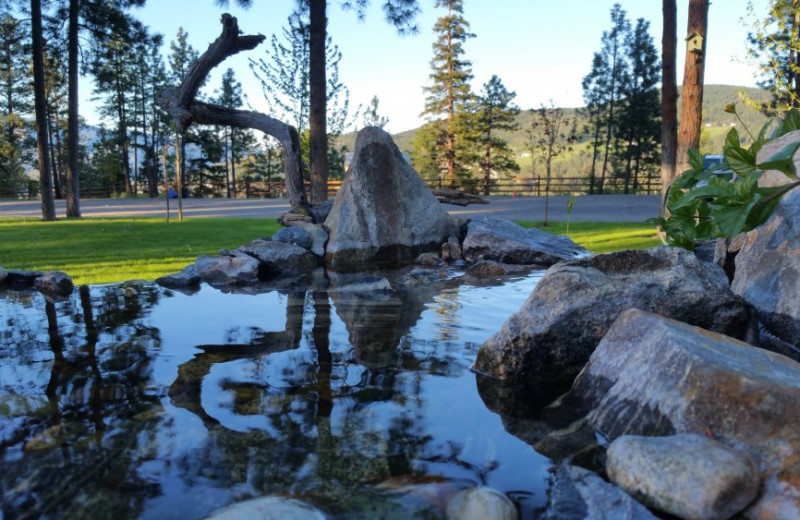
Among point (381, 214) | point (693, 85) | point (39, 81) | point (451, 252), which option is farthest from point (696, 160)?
point (39, 81)

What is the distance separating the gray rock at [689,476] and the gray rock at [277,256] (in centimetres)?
609

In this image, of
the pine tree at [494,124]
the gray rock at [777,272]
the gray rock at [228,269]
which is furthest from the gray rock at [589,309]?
the pine tree at [494,124]

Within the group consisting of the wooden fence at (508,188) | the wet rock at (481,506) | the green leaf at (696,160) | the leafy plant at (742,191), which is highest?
the wooden fence at (508,188)

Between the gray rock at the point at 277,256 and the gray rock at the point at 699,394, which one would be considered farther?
the gray rock at the point at 277,256

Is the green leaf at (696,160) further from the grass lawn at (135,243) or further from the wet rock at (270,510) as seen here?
the grass lawn at (135,243)

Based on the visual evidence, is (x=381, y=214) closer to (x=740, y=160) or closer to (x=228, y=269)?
(x=228, y=269)

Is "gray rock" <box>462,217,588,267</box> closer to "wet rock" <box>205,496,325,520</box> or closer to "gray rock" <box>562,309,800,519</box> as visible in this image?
"gray rock" <box>562,309,800,519</box>

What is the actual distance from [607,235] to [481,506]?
34.0 feet

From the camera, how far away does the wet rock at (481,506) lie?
2141 mm

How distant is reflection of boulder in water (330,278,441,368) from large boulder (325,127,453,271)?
2.21m

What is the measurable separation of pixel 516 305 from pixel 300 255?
3.71 metres

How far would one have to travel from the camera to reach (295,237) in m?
8.76

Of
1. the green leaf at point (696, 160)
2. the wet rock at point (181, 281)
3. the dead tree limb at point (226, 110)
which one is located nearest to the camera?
the green leaf at point (696, 160)

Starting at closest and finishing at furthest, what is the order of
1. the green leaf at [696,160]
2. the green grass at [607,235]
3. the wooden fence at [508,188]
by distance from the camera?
the green leaf at [696,160]
the green grass at [607,235]
the wooden fence at [508,188]
